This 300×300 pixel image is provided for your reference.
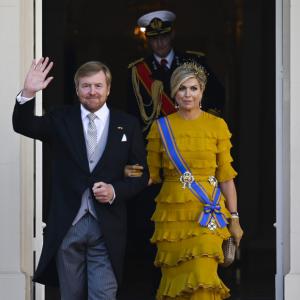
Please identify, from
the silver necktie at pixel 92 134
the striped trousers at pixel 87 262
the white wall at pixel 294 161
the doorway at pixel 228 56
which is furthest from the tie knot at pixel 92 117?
the doorway at pixel 228 56

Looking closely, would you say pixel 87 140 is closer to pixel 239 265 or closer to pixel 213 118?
pixel 213 118

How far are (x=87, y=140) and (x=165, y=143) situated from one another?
0.77 meters

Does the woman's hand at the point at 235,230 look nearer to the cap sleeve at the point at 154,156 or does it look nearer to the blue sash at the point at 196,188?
the blue sash at the point at 196,188

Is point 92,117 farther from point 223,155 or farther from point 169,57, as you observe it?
point 169,57

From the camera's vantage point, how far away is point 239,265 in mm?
10570

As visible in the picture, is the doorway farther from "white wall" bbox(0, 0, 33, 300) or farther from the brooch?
the brooch

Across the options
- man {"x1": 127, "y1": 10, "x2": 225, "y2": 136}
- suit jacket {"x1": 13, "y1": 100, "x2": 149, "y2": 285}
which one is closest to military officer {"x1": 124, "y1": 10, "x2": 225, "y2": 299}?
man {"x1": 127, "y1": 10, "x2": 225, "y2": 136}

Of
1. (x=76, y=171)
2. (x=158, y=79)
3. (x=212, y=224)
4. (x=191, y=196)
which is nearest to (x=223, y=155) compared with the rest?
(x=191, y=196)

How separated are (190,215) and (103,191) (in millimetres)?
963

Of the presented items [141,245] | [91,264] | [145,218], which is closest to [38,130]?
[91,264]

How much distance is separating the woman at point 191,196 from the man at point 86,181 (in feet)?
1.97

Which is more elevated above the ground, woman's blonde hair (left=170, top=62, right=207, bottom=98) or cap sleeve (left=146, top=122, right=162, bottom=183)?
woman's blonde hair (left=170, top=62, right=207, bottom=98)

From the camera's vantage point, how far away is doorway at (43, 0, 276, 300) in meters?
12.2

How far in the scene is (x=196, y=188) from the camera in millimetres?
6816
